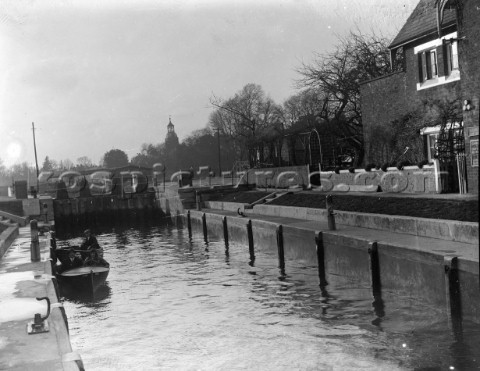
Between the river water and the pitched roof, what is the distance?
12675mm

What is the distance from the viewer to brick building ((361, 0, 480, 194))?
63.3ft

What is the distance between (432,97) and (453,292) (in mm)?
15279

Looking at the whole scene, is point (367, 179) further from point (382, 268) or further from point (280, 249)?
point (382, 268)

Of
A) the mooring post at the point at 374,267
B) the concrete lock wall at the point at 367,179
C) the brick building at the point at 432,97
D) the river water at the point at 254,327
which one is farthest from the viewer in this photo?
the concrete lock wall at the point at 367,179

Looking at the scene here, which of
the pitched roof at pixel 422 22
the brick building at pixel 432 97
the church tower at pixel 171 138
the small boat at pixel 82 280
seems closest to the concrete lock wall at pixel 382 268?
the brick building at pixel 432 97

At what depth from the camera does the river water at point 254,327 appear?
11883mm

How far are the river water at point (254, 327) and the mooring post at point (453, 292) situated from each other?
9.9 inches

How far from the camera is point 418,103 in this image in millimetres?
27172

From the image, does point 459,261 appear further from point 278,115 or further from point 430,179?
point 278,115


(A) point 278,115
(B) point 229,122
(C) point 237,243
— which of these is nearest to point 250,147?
(C) point 237,243

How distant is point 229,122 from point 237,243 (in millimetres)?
66624

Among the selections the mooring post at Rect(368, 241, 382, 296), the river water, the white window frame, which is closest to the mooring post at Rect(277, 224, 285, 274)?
the river water

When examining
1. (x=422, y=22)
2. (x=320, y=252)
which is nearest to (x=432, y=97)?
(x=422, y=22)

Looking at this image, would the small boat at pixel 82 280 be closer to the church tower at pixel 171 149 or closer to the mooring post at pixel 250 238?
the mooring post at pixel 250 238
